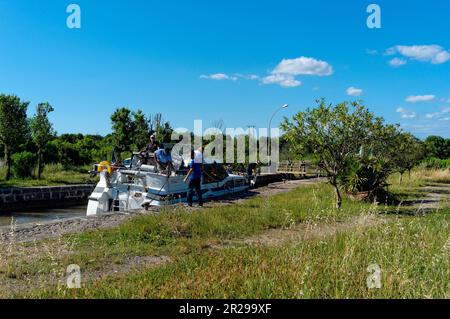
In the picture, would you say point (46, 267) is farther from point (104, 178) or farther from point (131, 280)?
point (104, 178)

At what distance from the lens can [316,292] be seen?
4578 mm

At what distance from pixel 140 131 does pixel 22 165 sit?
1216 cm

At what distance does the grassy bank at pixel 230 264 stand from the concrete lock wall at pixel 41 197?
13.4 metres

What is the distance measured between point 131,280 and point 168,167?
8.98 m

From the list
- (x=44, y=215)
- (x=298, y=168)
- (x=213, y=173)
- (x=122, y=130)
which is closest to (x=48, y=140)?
(x=122, y=130)

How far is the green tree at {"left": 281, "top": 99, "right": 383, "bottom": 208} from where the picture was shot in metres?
13.0

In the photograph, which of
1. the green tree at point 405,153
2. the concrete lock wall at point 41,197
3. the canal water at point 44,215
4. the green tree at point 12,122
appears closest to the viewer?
the canal water at point 44,215

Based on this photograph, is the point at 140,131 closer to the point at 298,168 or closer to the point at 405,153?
the point at 298,168

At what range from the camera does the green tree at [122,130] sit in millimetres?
37062

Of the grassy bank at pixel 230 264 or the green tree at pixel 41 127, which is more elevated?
the green tree at pixel 41 127

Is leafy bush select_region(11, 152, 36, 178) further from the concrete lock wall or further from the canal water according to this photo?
the canal water

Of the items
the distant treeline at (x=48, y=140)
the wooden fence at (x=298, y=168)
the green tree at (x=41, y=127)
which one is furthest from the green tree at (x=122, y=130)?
the wooden fence at (x=298, y=168)

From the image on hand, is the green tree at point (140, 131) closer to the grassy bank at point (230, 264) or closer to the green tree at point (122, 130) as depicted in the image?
the green tree at point (122, 130)
